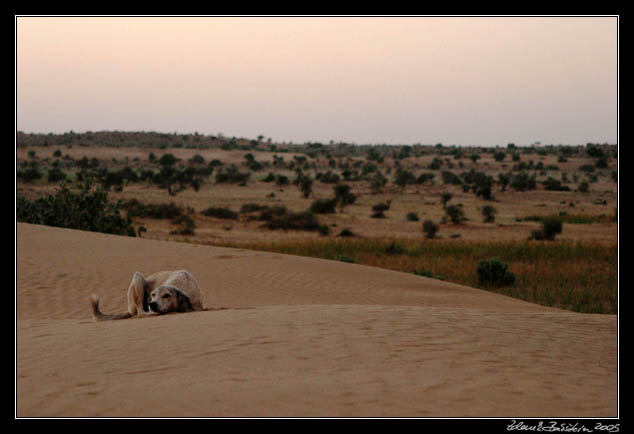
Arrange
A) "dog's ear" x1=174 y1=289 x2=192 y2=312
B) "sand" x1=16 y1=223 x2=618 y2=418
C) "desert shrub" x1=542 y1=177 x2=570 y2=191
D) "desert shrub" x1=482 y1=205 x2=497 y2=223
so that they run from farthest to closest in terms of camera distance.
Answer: "desert shrub" x1=542 y1=177 x2=570 y2=191
"desert shrub" x1=482 y1=205 x2=497 y2=223
"dog's ear" x1=174 y1=289 x2=192 y2=312
"sand" x1=16 y1=223 x2=618 y2=418

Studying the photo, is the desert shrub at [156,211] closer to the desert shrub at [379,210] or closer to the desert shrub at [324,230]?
the desert shrub at [324,230]

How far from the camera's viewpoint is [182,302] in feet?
33.3

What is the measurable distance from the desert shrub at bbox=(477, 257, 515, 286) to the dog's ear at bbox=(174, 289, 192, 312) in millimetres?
12376

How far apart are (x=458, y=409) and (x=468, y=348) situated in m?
2.46

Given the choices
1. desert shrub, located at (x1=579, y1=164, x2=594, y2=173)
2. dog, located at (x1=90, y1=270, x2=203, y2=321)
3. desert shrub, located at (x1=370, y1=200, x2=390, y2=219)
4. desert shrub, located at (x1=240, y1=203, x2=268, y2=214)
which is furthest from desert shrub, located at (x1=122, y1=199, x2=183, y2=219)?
desert shrub, located at (x1=579, y1=164, x2=594, y2=173)

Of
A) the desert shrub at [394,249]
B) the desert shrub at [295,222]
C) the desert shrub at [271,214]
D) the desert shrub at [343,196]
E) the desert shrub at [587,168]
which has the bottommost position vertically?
the desert shrub at [394,249]

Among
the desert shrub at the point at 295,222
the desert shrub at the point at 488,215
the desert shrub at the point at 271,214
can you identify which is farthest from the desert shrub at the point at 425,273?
the desert shrub at the point at 488,215

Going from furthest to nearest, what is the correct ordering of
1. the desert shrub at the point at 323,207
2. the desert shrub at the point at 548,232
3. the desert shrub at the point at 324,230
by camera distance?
the desert shrub at the point at 323,207 → the desert shrub at the point at 324,230 → the desert shrub at the point at 548,232

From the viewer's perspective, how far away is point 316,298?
51.1 ft

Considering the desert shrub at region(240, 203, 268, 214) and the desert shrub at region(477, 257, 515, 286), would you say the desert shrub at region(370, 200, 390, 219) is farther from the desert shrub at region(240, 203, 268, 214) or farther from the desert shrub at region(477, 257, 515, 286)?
the desert shrub at region(477, 257, 515, 286)

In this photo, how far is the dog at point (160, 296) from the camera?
977 centimetres

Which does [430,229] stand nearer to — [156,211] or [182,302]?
[156,211]

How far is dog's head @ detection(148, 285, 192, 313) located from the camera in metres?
9.70

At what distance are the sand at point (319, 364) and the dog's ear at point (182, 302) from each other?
1.71 feet
